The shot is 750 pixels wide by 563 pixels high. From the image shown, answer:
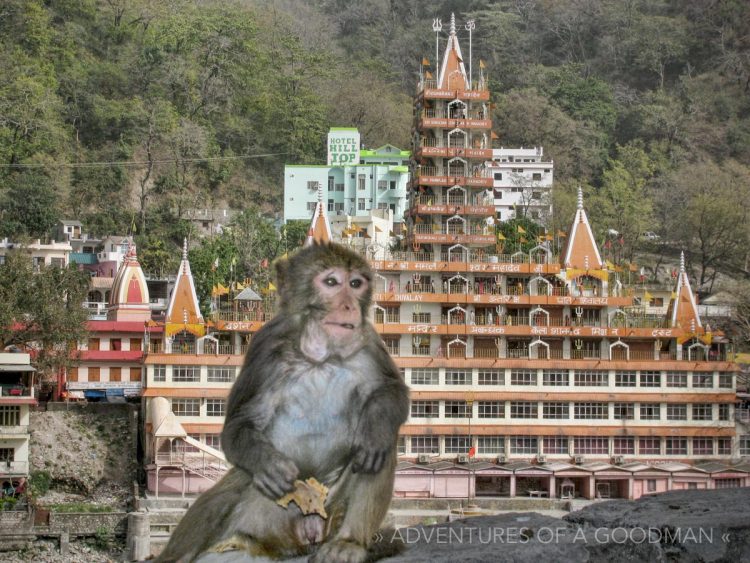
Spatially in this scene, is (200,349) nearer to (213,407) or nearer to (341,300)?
(213,407)

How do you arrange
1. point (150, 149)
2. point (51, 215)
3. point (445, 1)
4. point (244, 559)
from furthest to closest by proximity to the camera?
point (445, 1), point (150, 149), point (51, 215), point (244, 559)

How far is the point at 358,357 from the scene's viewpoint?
5.29m

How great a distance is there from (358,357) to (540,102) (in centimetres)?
9951

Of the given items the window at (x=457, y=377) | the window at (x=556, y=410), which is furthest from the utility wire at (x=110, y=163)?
the window at (x=556, y=410)

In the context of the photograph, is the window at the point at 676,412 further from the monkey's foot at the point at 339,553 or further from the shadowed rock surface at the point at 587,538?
the monkey's foot at the point at 339,553

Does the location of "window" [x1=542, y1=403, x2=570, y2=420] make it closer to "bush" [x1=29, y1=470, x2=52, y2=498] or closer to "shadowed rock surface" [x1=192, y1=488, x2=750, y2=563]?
"bush" [x1=29, y1=470, x2=52, y2=498]

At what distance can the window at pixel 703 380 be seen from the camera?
49353 mm

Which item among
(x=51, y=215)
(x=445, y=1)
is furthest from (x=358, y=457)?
(x=445, y=1)

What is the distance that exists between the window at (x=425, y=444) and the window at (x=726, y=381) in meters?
10.0

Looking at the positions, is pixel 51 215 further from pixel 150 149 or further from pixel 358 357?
pixel 358 357

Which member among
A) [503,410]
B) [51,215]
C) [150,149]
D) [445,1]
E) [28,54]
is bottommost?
[503,410]

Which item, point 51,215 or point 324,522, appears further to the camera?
point 51,215

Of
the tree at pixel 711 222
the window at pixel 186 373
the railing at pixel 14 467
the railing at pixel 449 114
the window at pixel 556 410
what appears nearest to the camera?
the railing at pixel 14 467

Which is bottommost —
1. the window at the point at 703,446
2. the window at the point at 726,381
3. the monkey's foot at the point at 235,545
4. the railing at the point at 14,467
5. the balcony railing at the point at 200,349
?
the railing at the point at 14,467
